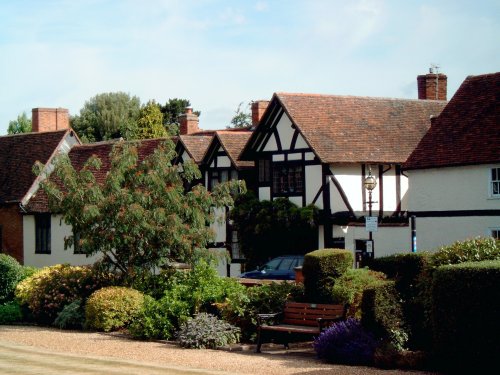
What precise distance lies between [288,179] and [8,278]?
15.9 metres

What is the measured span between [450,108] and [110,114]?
53.7 meters

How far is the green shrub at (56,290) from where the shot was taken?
82.8ft

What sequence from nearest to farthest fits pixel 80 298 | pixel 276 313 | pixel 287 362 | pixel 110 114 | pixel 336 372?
pixel 336 372 → pixel 287 362 → pixel 276 313 → pixel 80 298 → pixel 110 114

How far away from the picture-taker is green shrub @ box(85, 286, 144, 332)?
23078 millimetres

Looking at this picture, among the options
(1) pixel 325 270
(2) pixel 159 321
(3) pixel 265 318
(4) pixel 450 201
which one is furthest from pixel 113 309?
(4) pixel 450 201

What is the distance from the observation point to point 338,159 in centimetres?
3847

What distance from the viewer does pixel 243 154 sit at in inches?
1641

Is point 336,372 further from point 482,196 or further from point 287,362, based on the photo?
point 482,196

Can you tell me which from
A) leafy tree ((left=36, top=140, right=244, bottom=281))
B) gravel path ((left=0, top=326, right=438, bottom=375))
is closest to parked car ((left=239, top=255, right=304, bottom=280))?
leafy tree ((left=36, top=140, right=244, bottom=281))

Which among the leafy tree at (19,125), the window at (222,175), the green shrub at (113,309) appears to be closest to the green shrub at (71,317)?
the green shrub at (113,309)

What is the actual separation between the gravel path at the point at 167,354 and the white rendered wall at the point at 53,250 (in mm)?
20549

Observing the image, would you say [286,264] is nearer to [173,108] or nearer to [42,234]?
[42,234]

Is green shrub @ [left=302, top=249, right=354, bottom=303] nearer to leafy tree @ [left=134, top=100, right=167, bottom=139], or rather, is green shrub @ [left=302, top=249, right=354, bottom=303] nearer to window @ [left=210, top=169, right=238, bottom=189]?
window @ [left=210, top=169, right=238, bottom=189]

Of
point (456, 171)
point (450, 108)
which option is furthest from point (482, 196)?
point (450, 108)
